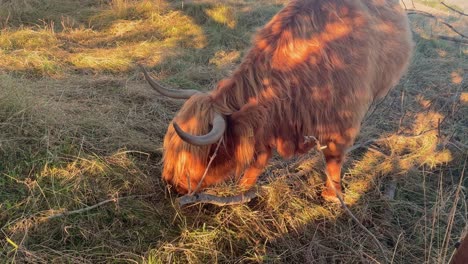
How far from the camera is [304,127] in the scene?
324 centimetres

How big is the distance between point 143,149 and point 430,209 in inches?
106

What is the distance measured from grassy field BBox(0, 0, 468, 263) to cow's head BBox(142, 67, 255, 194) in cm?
26

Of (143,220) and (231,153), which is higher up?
(231,153)

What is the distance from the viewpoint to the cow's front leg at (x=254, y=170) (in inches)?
127

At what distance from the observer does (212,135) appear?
2.61 meters

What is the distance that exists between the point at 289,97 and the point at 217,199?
3.18 feet

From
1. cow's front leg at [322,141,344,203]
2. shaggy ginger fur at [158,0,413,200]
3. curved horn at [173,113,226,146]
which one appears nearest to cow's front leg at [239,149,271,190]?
shaggy ginger fur at [158,0,413,200]

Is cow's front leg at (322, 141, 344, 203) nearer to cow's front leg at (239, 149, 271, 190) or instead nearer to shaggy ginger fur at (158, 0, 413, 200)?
shaggy ginger fur at (158, 0, 413, 200)

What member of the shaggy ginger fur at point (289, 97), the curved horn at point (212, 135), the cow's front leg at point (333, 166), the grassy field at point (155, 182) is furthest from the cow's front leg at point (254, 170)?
the cow's front leg at point (333, 166)

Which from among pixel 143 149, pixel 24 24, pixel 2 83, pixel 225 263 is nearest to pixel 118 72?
pixel 2 83

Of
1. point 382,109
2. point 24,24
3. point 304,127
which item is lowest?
point 382,109

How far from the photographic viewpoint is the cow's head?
2.82 meters

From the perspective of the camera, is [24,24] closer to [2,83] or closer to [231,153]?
[2,83]

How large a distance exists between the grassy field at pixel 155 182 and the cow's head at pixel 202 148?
0.26 meters
